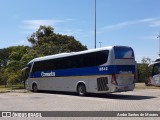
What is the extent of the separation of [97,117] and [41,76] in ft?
58.4

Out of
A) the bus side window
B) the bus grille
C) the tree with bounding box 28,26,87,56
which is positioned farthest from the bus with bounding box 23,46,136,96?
the tree with bounding box 28,26,87,56

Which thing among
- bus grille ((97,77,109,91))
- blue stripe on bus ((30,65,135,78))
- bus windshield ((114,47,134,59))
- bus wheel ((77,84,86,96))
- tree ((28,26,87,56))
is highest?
tree ((28,26,87,56))

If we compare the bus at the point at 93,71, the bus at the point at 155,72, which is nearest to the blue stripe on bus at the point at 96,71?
the bus at the point at 93,71

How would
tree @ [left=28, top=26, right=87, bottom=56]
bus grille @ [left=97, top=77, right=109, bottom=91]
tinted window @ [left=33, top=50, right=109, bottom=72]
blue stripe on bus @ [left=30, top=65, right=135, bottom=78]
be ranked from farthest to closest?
1. tree @ [left=28, top=26, right=87, bottom=56]
2. tinted window @ [left=33, top=50, right=109, bottom=72]
3. bus grille @ [left=97, top=77, right=109, bottom=91]
4. blue stripe on bus @ [left=30, top=65, right=135, bottom=78]

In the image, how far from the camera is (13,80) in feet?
127

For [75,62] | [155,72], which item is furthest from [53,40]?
[75,62]

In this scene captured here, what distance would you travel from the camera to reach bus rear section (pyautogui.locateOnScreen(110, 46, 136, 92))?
21.9m

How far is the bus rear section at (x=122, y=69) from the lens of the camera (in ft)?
71.8

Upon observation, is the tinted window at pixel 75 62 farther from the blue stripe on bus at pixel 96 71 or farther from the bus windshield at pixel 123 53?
the bus windshield at pixel 123 53

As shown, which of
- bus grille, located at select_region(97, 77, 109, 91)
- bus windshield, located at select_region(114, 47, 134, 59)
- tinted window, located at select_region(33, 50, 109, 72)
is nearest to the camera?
bus windshield, located at select_region(114, 47, 134, 59)

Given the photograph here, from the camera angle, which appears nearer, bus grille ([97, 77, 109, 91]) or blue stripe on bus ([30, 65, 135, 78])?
blue stripe on bus ([30, 65, 135, 78])

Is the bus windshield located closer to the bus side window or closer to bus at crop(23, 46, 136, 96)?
bus at crop(23, 46, 136, 96)

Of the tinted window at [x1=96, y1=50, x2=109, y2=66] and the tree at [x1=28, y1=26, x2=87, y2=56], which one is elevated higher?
the tree at [x1=28, y1=26, x2=87, y2=56]

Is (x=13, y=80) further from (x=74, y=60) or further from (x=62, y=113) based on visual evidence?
(x=62, y=113)
